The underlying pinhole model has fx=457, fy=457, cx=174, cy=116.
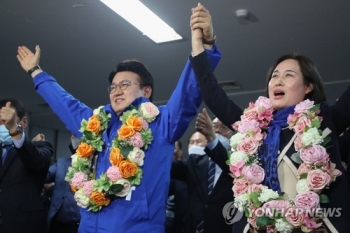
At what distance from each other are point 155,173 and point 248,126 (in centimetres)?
50

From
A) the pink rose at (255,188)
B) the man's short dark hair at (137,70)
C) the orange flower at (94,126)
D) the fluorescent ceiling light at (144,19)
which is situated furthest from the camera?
the fluorescent ceiling light at (144,19)

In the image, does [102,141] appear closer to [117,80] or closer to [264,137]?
[117,80]

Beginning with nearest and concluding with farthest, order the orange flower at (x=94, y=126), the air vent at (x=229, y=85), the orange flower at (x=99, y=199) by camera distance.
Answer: the orange flower at (x=99, y=199) < the orange flower at (x=94, y=126) < the air vent at (x=229, y=85)

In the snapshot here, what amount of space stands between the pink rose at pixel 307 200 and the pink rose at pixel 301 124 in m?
0.26

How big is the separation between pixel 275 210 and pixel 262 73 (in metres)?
4.53

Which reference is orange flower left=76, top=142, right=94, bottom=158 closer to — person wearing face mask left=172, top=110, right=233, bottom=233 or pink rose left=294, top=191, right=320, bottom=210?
person wearing face mask left=172, top=110, right=233, bottom=233

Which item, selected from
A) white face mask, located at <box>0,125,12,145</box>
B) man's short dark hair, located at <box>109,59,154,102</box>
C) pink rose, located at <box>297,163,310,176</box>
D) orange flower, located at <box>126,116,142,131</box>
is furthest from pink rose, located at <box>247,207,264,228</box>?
white face mask, located at <box>0,125,12,145</box>

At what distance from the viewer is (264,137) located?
190 cm

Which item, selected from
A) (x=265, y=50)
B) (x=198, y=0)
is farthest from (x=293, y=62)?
(x=265, y=50)

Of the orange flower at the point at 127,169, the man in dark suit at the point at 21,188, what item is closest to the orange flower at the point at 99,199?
the orange flower at the point at 127,169

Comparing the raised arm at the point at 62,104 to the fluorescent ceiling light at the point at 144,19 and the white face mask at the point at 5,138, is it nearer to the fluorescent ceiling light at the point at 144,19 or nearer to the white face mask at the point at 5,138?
the white face mask at the point at 5,138

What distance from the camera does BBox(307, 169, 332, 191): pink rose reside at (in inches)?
65.2

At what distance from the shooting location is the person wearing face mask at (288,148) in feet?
5.44

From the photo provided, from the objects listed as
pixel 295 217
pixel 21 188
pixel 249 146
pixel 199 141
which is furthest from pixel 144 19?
pixel 295 217
